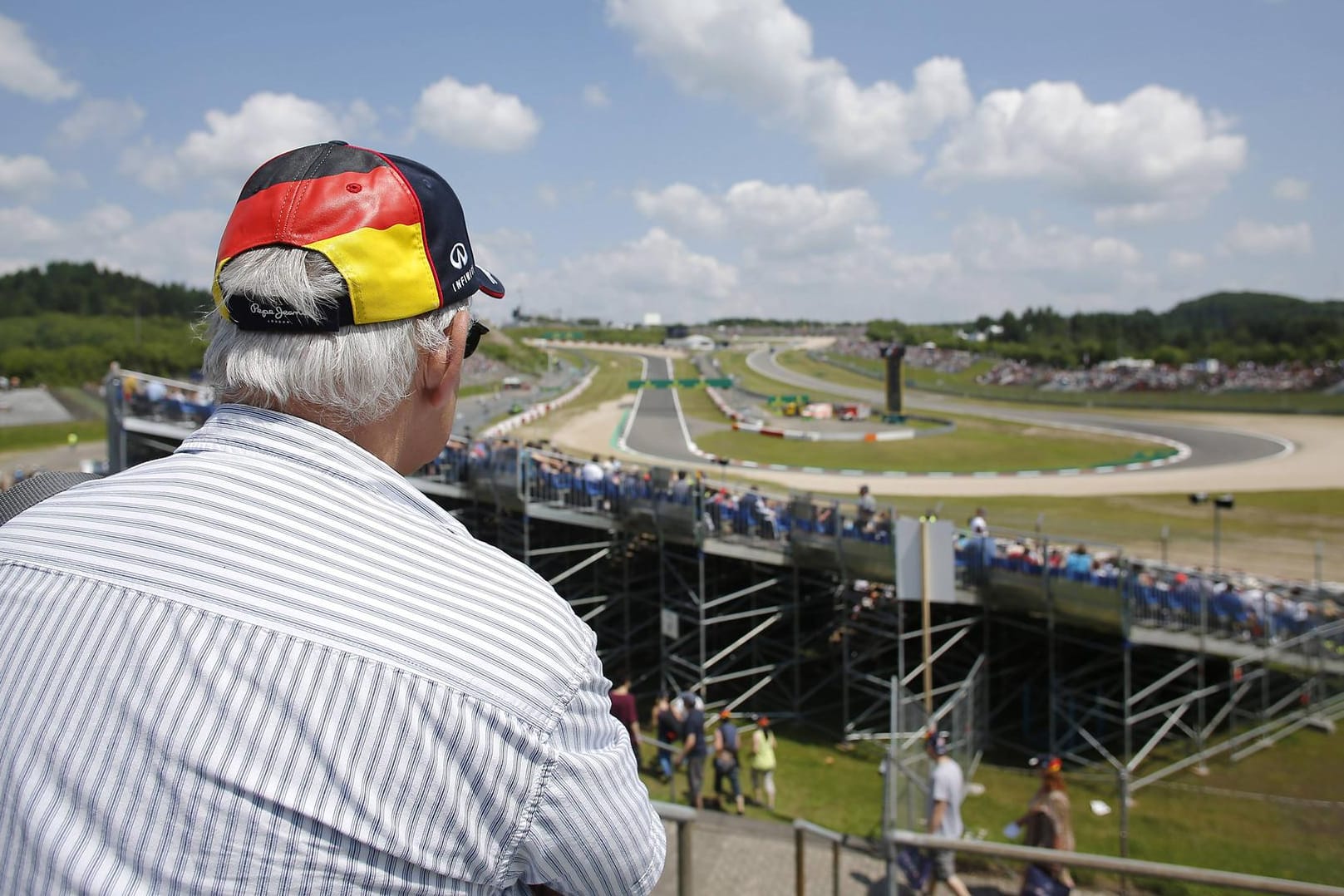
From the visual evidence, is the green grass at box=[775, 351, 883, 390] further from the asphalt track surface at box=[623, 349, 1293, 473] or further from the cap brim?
the cap brim

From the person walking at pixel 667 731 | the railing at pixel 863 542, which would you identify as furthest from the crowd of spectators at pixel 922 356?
the person walking at pixel 667 731

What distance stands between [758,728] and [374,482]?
1133 centimetres

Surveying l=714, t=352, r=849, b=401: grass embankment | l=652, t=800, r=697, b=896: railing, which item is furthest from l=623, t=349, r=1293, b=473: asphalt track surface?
l=652, t=800, r=697, b=896: railing

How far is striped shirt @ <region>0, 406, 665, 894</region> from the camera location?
90cm

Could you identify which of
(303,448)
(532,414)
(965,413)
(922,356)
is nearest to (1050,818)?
(303,448)

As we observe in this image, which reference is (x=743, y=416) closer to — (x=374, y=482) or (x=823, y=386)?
(x=823, y=386)

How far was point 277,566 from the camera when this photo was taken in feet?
3.26

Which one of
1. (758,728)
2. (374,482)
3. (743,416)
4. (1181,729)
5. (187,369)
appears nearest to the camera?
(374,482)

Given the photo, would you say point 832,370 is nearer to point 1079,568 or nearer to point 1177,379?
point 1177,379

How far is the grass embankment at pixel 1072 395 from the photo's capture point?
182 feet

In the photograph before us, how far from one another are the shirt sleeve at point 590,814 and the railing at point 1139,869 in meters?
2.69

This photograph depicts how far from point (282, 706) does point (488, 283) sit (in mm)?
787

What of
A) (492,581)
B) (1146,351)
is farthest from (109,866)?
(1146,351)

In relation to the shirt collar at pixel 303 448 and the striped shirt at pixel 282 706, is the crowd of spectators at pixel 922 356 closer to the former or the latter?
the shirt collar at pixel 303 448
